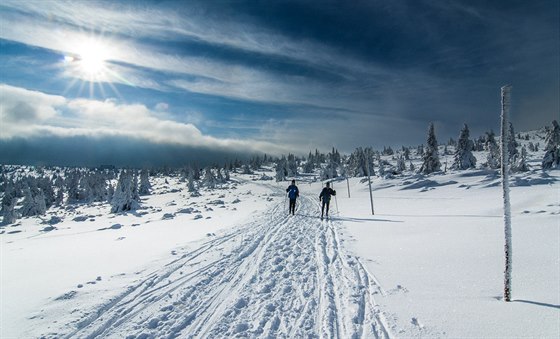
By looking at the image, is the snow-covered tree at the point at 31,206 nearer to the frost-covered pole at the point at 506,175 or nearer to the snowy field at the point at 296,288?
the snowy field at the point at 296,288

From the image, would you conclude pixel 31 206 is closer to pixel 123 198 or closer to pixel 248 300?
pixel 123 198

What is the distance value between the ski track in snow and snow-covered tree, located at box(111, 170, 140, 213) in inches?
1841

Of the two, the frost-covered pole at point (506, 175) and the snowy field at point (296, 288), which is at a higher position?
the frost-covered pole at point (506, 175)

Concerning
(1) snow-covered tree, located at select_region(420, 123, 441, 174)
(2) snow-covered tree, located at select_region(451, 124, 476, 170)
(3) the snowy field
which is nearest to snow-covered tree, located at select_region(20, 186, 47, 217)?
(3) the snowy field

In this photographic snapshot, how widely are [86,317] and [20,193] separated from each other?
135 meters

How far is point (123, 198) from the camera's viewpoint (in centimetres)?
4969

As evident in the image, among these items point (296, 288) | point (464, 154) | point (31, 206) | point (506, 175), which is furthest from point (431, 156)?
point (31, 206)

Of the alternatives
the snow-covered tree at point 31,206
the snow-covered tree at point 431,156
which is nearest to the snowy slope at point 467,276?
the snow-covered tree at point 431,156

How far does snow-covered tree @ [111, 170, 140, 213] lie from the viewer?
49.1 m

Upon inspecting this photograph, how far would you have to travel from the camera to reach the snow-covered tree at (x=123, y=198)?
49.1 meters

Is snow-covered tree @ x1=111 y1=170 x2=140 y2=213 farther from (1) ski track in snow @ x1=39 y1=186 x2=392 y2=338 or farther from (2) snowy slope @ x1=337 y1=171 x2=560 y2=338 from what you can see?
(2) snowy slope @ x1=337 y1=171 x2=560 y2=338

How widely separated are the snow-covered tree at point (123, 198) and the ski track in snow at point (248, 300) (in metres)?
46.8

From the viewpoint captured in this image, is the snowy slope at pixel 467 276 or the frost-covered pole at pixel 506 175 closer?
the snowy slope at pixel 467 276

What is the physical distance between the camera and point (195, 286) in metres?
6.52
